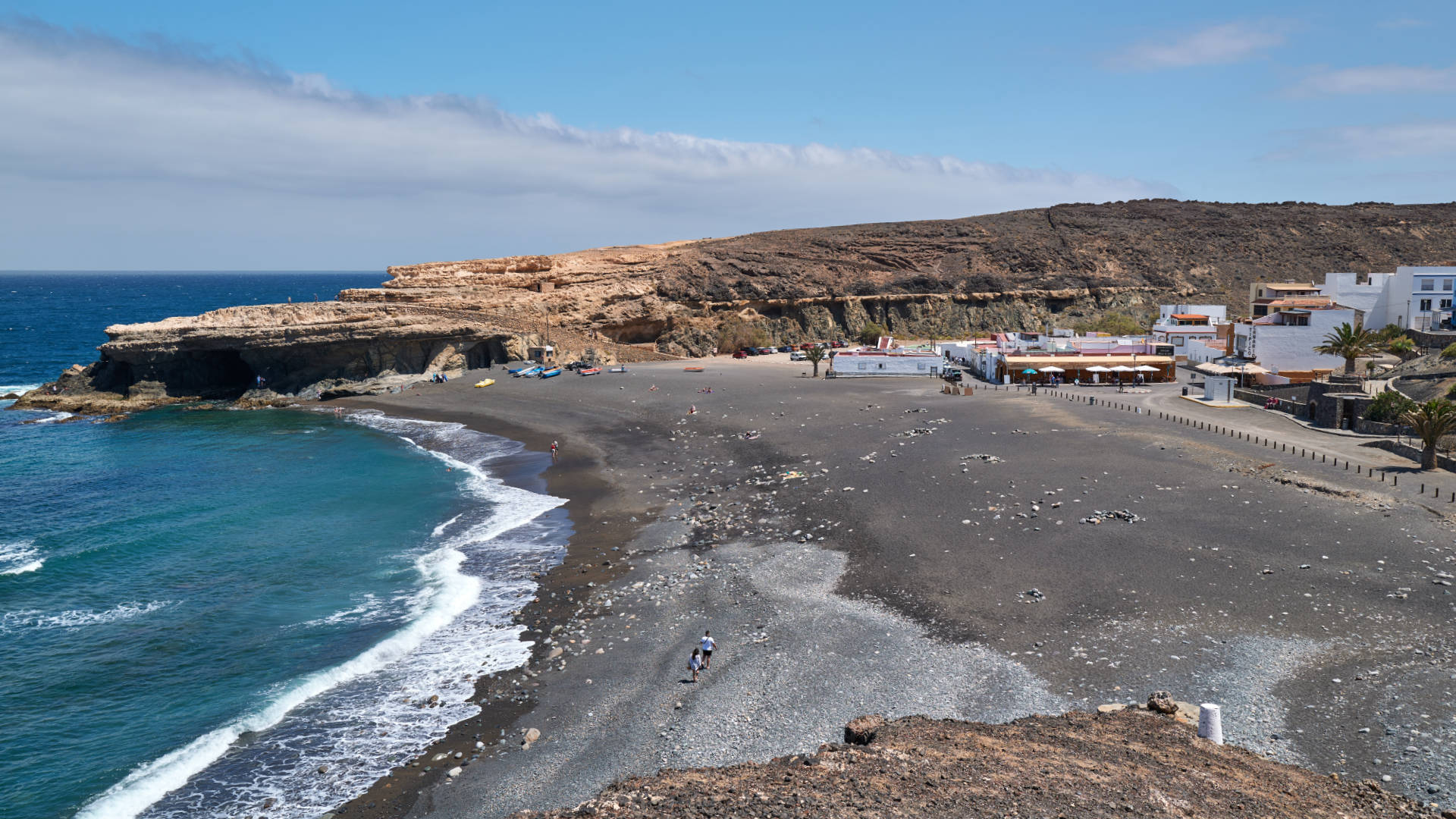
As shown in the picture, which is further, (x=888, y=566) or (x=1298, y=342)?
(x=1298, y=342)

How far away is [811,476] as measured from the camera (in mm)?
33375

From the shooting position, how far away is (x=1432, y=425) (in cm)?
3000

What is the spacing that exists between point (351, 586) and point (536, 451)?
1788 cm

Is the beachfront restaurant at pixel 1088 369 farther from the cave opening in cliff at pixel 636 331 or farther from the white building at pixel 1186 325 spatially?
the cave opening in cliff at pixel 636 331

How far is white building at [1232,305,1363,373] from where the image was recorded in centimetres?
5259

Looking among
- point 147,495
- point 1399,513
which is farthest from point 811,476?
point 147,495

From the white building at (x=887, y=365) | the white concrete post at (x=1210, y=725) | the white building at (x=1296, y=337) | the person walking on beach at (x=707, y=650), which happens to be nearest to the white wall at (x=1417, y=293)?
the white building at (x=1296, y=337)

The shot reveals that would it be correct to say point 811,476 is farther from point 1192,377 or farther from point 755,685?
point 1192,377

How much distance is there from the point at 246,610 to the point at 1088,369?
1854 inches

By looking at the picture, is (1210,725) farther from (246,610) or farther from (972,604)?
(246,610)

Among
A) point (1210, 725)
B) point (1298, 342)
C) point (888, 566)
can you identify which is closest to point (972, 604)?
point (888, 566)

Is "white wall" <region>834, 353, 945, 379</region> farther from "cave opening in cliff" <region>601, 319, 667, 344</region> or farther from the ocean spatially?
the ocean

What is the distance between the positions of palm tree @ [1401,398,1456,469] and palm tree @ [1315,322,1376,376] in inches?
593

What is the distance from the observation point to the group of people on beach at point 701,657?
18.4m
